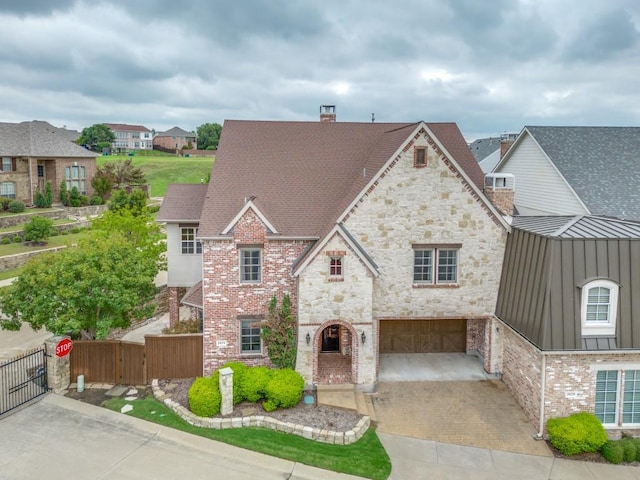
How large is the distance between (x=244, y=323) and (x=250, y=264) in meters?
2.43

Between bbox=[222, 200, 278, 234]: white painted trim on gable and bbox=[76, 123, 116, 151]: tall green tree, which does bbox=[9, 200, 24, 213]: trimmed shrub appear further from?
bbox=[76, 123, 116, 151]: tall green tree

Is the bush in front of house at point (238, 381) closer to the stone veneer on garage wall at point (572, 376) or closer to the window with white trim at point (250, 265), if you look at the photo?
the window with white trim at point (250, 265)

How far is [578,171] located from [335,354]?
49.2 feet

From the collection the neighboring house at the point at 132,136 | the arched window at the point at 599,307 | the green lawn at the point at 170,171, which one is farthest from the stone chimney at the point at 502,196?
the neighboring house at the point at 132,136

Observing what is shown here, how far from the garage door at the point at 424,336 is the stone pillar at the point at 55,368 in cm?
1319

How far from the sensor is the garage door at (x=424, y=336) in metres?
22.6

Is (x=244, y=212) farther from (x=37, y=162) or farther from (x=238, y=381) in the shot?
(x=37, y=162)

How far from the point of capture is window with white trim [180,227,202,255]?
76.8 feet

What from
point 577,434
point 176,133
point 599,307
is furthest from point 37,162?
point 176,133

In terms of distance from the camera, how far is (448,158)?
1933 centimetres

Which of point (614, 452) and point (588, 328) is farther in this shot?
point (588, 328)

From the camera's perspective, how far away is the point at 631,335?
1573cm

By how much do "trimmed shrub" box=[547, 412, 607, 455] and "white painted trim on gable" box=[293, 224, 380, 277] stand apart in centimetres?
770

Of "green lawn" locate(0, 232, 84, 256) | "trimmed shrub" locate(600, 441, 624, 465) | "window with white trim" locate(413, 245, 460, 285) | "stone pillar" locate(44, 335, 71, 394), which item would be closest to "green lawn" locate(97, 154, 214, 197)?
"green lawn" locate(0, 232, 84, 256)
